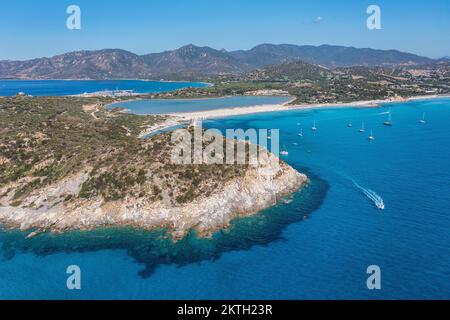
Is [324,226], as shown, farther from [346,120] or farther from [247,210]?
[346,120]

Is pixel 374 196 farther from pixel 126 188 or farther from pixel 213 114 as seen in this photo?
pixel 213 114

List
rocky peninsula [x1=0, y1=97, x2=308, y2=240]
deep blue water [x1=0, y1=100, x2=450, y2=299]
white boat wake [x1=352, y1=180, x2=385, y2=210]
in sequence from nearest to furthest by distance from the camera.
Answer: deep blue water [x1=0, y1=100, x2=450, y2=299]
rocky peninsula [x1=0, y1=97, x2=308, y2=240]
white boat wake [x1=352, y1=180, x2=385, y2=210]

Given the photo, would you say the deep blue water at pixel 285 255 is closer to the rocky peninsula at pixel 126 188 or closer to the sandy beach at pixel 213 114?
the rocky peninsula at pixel 126 188

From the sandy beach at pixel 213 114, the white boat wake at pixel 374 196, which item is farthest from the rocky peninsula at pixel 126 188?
the sandy beach at pixel 213 114

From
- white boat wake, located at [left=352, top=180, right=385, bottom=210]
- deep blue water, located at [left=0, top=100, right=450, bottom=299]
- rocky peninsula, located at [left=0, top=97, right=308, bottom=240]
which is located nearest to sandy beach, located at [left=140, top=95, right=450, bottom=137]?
rocky peninsula, located at [left=0, top=97, right=308, bottom=240]

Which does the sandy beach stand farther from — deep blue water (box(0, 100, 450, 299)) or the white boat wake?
the white boat wake

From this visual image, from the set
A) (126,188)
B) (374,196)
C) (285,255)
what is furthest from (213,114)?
(285,255)
